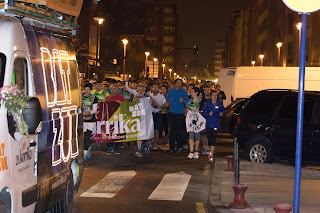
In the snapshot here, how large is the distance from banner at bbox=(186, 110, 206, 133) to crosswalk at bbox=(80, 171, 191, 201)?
292cm

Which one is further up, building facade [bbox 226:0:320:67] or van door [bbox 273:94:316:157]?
building facade [bbox 226:0:320:67]

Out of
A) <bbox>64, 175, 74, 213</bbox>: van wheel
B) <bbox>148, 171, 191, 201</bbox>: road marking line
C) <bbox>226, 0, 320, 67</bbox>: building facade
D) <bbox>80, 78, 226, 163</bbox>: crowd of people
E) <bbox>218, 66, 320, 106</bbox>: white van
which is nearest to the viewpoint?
<bbox>64, 175, 74, 213</bbox>: van wheel

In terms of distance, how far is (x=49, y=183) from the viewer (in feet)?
24.3

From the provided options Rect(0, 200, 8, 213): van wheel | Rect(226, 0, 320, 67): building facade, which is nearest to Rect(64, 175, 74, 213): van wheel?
Rect(0, 200, 8, 213): van wheel

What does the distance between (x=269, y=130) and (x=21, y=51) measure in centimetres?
1004

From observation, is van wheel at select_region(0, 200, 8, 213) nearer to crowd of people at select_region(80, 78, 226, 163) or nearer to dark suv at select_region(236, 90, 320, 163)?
crowd of people at select_region(80, 78, 226, 163)

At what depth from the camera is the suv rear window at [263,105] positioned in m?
15.7

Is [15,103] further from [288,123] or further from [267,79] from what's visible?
[267,79]

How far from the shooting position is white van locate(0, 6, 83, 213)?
591 cm

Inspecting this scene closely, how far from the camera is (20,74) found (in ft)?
21.3

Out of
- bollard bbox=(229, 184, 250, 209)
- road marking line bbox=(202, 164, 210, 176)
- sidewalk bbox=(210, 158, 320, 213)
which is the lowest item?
road marking line bbox=(202, 164, 210, 176)

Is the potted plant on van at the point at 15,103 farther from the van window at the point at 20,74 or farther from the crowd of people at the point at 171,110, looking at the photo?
the crowd of people at the point at 171,110

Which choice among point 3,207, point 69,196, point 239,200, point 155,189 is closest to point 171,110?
point 155,189

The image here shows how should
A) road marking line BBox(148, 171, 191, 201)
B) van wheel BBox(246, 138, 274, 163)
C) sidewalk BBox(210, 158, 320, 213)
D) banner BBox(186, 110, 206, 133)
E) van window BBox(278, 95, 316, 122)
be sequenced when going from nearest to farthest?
sidewalk BBox(210, 158, 320, 213)
road marking line BBox(148, 171, 191, 201)
van window BBox(278, 95, 316, 122)
van wheel BBox(246, 138, 274, 163)
banner BBox(186, 110, 206, 133)
